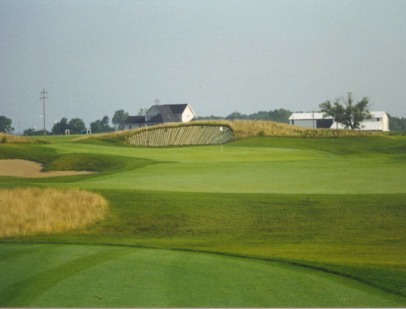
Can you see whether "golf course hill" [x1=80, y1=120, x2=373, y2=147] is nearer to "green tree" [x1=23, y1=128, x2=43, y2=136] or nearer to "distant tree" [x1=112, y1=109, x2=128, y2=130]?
"green tree" [x1=23, y1=128, x2=43, y2=136]

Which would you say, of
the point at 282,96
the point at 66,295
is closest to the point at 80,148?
the point at 282,96

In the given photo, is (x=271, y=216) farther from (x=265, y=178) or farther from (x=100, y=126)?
(x=100, y=126)

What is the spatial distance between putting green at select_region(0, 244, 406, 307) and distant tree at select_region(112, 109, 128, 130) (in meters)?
54.4

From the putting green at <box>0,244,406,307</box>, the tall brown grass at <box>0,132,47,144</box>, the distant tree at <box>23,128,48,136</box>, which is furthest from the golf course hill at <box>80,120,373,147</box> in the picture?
the putting green at <box>0,244,406,307</box>

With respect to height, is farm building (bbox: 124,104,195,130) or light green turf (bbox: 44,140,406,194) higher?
farm building (bbox: 124,104,195,130)

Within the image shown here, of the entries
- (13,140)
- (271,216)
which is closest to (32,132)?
(13,140)

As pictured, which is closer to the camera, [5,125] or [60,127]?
[5,125]

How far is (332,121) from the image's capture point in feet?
274

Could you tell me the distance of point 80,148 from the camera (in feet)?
102

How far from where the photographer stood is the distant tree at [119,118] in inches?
2490

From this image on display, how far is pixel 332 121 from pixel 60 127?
129 ft

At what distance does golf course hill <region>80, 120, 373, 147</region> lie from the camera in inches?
1642

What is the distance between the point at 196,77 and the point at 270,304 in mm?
17277

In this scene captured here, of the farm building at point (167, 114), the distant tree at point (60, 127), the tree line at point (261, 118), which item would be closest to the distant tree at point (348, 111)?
the tree line at point (261, 118)
